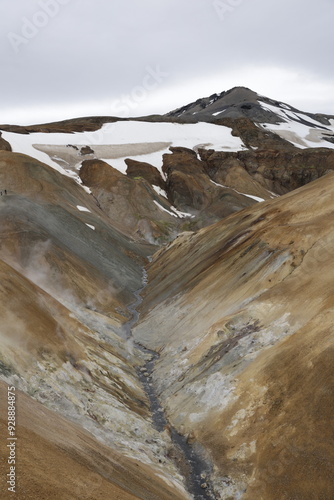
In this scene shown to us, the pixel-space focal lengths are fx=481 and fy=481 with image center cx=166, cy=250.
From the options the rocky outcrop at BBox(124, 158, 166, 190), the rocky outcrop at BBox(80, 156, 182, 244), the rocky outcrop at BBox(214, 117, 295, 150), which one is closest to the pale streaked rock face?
the rocky outcrop at BBox(80, 156, 182, 244)

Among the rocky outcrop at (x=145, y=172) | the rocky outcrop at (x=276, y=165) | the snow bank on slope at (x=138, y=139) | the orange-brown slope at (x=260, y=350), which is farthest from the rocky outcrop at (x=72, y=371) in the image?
the rocky outcrop at (x=276, y=165)

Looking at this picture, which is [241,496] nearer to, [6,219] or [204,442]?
[204,442]

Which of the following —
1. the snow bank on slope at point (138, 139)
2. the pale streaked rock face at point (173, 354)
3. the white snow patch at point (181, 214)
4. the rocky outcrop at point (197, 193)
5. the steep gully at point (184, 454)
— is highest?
the snow bank on slope at point (138, 139)

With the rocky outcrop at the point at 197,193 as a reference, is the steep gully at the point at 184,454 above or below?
below

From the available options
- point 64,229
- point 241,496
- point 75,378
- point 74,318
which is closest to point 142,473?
point 241,496

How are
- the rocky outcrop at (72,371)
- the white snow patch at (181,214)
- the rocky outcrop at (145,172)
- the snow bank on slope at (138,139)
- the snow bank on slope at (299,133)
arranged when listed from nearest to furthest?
1. the rocky outcrop at (72,371)
2. the white snow patch at (181,214)
3. the snow bank on slope at (138,139)
4. the rocky outcrop at (145,172)
5. the snow bank on slope at (299,133)

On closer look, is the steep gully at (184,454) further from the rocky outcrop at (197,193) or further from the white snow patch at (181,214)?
the white snow patch at (181,214)
